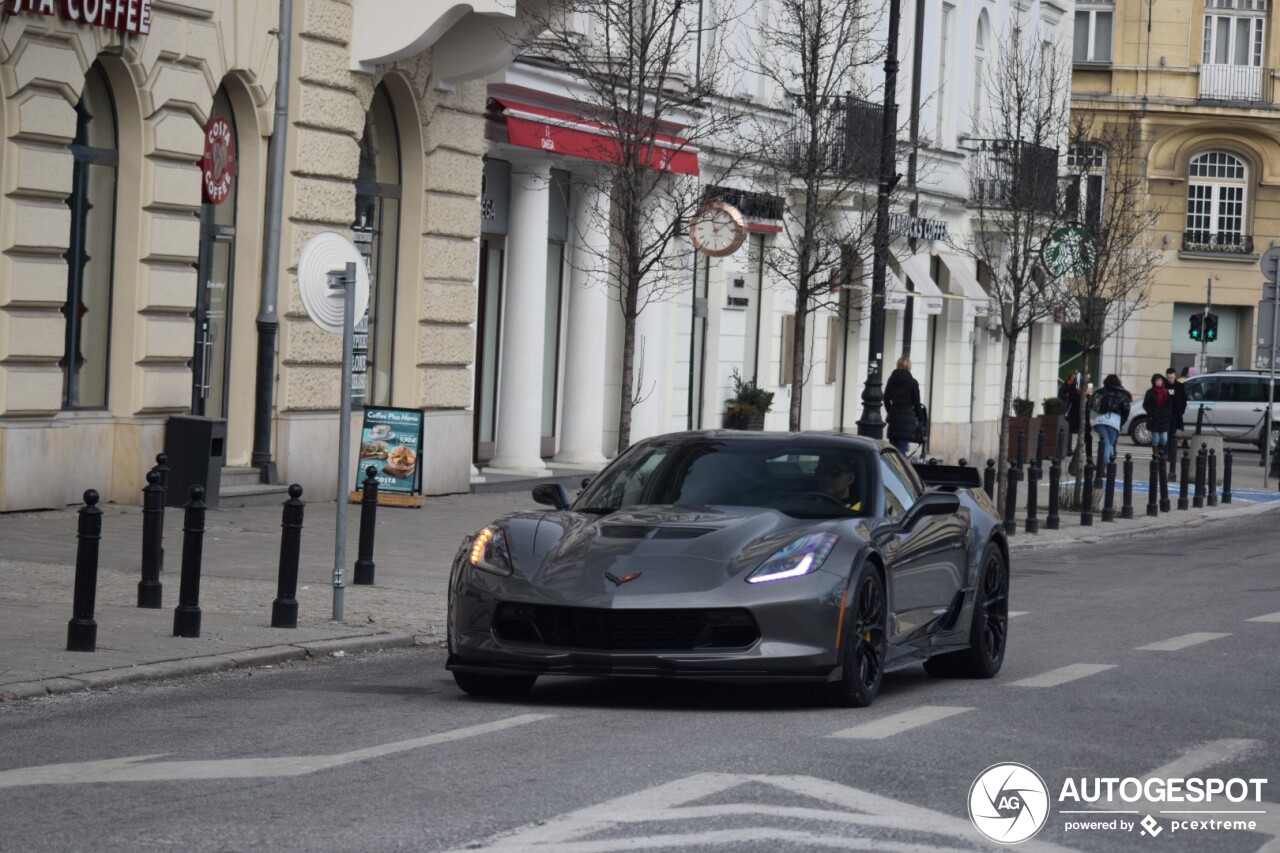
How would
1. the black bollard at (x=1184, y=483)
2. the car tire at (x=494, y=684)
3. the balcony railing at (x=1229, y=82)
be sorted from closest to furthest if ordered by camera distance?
the car tire at (x=494, y=684)
the black bollard at (x=1184, y=483)
the balcony railing at (x=1229, y=82)

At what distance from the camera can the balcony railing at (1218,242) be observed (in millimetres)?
70062

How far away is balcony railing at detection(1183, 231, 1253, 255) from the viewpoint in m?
70.1

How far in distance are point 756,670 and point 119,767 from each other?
9.64 ft

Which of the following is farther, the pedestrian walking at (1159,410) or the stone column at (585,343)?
the pedestrian walking at (1159,410)

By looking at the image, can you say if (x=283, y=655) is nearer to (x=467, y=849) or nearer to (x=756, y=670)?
(x=756, y=670)

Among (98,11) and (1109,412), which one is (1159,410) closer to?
(1109,412)

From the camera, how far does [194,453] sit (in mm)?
20984

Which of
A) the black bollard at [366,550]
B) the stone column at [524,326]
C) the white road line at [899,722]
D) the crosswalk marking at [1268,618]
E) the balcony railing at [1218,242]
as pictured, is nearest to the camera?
the white road line at [899,722]

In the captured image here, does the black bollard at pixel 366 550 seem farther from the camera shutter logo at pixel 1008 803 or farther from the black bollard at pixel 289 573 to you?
the camera shutter logo at pixel 1008 803

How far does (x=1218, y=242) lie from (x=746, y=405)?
39.7 metres

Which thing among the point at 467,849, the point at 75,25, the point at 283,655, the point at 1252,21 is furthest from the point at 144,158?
the point at 1252,21

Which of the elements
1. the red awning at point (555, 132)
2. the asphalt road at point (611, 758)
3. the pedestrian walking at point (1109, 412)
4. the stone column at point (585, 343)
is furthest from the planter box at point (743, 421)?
the asphalt road at point (611, 758)

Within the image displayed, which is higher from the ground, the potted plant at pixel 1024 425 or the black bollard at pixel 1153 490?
the potted plant at pixel 1024 425

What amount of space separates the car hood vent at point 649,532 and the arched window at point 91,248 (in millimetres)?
10697
